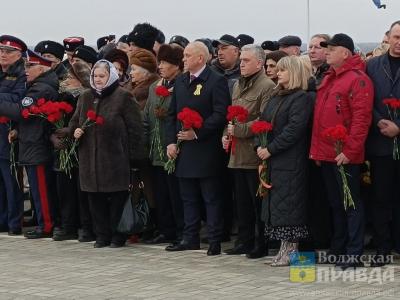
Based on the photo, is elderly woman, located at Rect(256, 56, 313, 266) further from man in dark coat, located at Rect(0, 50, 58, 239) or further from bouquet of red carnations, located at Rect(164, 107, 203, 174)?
man in dark coat, located at Rect(0, 50, 58, 239)

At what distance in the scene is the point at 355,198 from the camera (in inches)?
356

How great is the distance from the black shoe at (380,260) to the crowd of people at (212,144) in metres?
0.02

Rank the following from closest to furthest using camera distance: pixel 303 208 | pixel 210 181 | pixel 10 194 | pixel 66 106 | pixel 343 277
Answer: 1. pixel 343 277
2. pixel 303 208
3. pixel 210 181
4. pixel 66 106
5. pixel 10 194

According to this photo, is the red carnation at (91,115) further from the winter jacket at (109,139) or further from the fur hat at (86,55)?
the fur hat at (86,55)

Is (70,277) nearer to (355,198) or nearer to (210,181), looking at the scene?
(210,181)

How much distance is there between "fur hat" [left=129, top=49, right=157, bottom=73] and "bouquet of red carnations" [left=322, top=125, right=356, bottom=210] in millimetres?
2778

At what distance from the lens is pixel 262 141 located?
30.5 ft

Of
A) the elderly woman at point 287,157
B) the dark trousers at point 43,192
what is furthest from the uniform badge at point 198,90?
the dark trousers at point 43,192

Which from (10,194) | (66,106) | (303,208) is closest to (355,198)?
(303,208)

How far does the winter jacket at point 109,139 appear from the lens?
10.4 m

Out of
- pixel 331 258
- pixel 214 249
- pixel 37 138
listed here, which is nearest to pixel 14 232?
pixel 37 138

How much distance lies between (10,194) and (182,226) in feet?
7.14

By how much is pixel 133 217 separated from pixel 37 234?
1389 millimetres

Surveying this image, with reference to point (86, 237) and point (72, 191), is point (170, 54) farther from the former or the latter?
point (86, 237)
